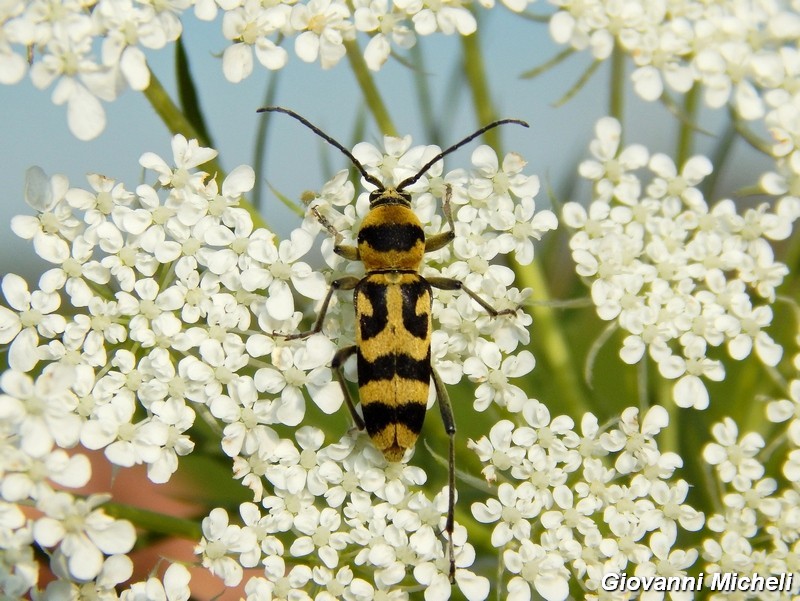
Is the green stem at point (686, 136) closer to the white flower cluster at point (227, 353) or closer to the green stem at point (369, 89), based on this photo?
the white flower cluster at point (227, 353)

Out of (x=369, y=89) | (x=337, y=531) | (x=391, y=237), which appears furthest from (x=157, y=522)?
(x=369, y=89)

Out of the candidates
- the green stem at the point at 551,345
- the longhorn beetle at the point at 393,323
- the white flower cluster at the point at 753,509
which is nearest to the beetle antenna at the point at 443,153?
the longhorn beetle at the point at 393,323

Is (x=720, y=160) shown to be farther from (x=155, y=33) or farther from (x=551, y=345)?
(x=155, y=33)

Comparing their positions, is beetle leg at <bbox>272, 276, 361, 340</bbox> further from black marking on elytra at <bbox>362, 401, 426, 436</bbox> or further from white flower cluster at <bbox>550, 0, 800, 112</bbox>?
white flower cluster at <bbox>550, 0, 800, 112</bbox>

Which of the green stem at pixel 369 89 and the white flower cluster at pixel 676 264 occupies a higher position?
the green stem at pixel 369 89

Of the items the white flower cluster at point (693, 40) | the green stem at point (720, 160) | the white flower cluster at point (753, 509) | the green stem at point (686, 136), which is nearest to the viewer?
the white flower cluster at point (753, 509)

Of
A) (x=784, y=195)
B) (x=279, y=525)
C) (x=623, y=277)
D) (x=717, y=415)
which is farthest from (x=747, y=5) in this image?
(x=279, y=525)

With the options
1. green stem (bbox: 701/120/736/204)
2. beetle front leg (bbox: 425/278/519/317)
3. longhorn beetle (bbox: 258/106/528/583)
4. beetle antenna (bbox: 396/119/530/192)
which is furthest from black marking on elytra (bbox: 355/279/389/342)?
green stem (bbox: 701/120/736/204)

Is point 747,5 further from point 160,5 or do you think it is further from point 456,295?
point 160,5
